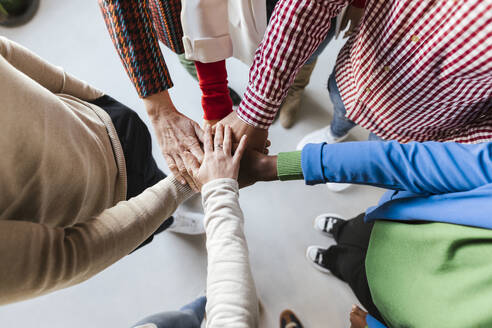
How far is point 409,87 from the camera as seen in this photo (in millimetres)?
582

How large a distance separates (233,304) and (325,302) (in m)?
0.90

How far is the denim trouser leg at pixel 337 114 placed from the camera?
2.90 ft

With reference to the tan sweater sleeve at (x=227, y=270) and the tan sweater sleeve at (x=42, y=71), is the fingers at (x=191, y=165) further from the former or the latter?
the tan sweater sleeve at (x=42, y=71)

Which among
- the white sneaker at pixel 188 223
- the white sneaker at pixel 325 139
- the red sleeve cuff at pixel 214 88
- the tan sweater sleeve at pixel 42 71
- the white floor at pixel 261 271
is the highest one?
the tan sweater sleeve at pixel 42 71

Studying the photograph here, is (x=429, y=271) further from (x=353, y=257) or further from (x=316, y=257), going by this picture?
(x=316, y=257)

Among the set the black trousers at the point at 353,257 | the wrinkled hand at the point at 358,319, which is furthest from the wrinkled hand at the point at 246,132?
the wrinkled hand at the point at 358,319

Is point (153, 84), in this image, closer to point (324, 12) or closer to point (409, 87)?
point (324, 12)

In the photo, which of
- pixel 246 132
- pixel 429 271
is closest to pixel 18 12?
pixel 246 132

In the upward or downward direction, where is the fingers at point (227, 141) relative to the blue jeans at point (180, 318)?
upward

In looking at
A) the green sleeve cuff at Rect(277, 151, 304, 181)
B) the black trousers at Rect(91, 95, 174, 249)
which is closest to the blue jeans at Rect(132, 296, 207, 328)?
the black trousers at Rect(91, 95, 174, 249)

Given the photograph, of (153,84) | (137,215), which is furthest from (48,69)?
(137,215)

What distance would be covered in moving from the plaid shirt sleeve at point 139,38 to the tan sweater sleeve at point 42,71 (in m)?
0.14

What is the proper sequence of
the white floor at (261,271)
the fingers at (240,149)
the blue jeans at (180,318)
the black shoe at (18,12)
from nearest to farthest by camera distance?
the fingers at (240,149), the blue jeans at (180,318), the white floor at (261,271), the black shoe at (18,12)

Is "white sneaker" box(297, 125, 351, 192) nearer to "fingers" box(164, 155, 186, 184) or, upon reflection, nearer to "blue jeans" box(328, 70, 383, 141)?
"blue jeans" box(328, 70, 383, 141)
